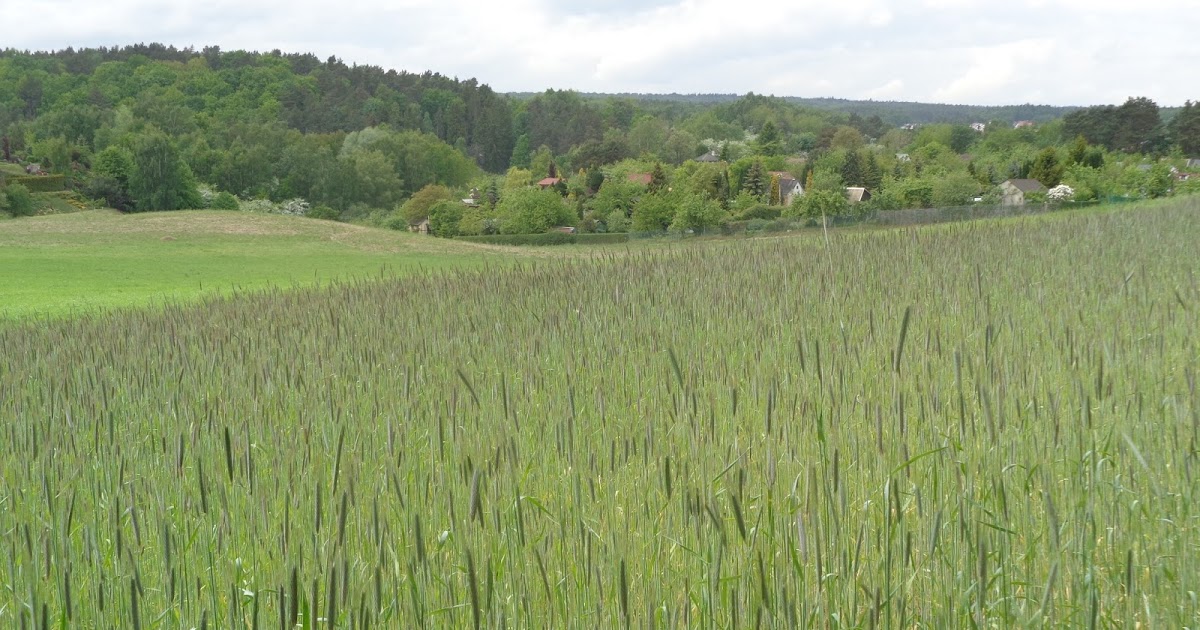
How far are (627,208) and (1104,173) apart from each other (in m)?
33.8

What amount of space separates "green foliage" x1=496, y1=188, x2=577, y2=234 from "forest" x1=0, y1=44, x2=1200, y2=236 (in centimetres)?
16

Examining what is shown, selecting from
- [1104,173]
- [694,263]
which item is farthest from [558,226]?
[694,263]

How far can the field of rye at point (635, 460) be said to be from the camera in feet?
7.00

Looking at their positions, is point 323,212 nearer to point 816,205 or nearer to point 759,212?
point 759,212

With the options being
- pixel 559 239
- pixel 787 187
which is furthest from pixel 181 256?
pixel 787 187

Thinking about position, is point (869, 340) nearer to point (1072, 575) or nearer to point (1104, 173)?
point (1072, 575)

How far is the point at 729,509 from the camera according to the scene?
284 cm

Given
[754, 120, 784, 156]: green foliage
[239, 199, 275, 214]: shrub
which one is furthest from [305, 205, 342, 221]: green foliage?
[754, 120, 784, 156]: green foliage

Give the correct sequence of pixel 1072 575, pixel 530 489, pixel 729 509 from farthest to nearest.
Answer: pixel 530 489 → pixel 729 509 → pixel 1072 575

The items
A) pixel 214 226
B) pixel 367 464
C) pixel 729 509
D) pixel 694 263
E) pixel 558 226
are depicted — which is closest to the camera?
pixel 729 509

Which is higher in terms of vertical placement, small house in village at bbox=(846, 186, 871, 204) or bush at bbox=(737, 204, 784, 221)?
small house in village at bbox=(846, 186, 871, 204)

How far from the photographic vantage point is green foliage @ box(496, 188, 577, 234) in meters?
68.2

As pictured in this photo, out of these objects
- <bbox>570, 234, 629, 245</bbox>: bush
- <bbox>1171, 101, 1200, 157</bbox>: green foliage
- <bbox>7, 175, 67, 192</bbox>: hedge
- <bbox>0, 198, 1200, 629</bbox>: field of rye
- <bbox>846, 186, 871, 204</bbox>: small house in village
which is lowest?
<bbox>570, 234, 629, 245</bbox>: bush

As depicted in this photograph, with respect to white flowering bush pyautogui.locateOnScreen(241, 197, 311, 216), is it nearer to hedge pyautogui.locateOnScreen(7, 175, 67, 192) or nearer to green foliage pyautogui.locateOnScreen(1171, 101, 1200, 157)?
hedge pyautogui.locateOnScreen(7, 175, 67, 192)
